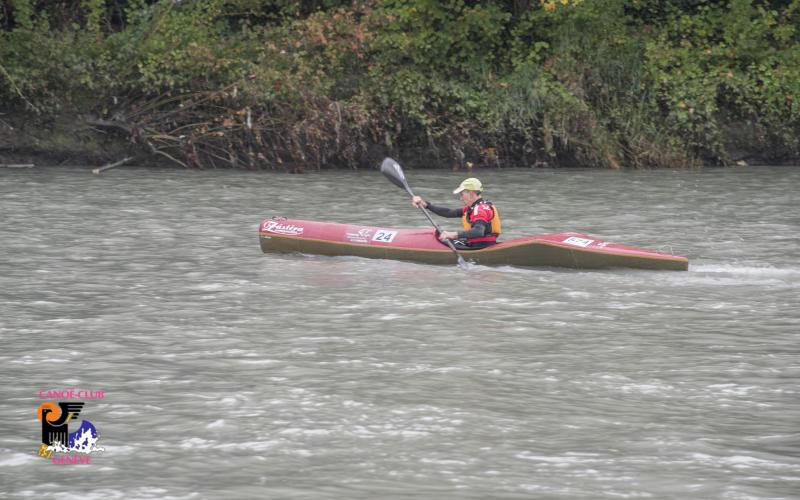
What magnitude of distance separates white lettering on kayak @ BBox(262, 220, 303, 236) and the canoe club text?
532 cm

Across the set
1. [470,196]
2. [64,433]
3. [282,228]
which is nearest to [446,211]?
[470,196]

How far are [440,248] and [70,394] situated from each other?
205 inches

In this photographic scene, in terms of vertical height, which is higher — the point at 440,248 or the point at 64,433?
the point at 440,248

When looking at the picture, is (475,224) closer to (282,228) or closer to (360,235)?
(360,235)

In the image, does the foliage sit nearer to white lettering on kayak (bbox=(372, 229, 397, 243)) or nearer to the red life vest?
white lettering on kayak (bbox=(372, 229, 397, 243))

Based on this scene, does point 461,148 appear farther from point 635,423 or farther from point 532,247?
point 635,423

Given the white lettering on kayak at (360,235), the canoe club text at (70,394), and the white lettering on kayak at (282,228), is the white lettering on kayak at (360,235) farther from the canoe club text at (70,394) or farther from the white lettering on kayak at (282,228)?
the canoe club text at (70,394)

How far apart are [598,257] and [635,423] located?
4.74 meters

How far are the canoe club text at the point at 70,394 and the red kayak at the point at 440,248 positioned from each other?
5.09 metres

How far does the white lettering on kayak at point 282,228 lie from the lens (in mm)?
12367

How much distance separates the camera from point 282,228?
1241 centimetres

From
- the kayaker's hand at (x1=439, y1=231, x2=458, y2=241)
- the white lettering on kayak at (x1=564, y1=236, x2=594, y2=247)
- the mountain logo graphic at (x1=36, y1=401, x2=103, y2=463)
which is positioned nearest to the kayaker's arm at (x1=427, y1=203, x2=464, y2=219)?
the kayaker's hand at (x1=439, y1=231, x2=458, y2=241)

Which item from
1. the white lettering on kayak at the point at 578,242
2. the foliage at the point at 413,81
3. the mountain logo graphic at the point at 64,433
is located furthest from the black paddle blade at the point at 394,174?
the mountain logo graphic at the point at 64,433

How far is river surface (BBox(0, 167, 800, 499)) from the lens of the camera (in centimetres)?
584
